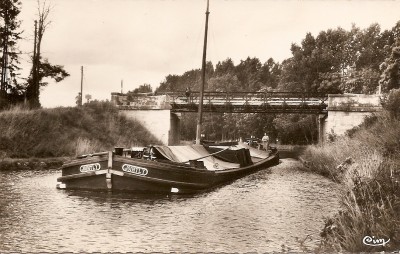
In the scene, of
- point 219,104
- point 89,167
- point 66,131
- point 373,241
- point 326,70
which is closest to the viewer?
point 373,241

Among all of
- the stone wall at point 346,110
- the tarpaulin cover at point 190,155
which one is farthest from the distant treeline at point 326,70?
the tarpaulin cover at point 190,155

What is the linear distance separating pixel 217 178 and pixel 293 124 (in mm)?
43419

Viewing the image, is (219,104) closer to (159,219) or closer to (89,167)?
(89,167)

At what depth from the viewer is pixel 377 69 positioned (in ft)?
187

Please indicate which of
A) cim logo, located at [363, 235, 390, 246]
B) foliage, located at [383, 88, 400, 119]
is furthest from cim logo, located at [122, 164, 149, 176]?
foliage, located at [383, 88, 400, 119]

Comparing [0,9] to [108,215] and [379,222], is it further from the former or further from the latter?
[379,222]

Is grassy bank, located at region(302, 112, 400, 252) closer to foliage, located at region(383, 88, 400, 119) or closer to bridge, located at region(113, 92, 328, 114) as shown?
foliage, located at region(383, 88, 400, 119)

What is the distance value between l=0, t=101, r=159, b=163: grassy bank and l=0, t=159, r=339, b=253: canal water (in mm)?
6503

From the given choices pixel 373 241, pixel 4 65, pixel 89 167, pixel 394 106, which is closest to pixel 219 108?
pixel 4 65

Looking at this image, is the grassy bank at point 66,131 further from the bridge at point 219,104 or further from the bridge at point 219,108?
the bridge at point 219,104

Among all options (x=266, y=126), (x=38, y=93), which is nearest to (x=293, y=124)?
(x=266, y=126)

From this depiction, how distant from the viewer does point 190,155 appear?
19609mm

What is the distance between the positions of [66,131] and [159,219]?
19.3 metres

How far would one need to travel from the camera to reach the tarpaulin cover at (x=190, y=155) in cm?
1759
